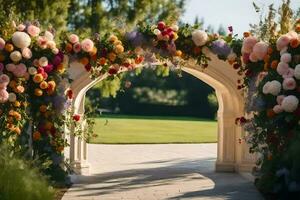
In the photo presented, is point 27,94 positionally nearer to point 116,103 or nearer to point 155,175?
point 155,175

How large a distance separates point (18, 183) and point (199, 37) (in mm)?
4941

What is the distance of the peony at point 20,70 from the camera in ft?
28.0

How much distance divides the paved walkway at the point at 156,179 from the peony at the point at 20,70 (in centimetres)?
201

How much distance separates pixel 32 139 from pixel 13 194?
3855 mm

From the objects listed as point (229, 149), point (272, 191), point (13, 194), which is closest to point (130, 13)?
point (229, 149)

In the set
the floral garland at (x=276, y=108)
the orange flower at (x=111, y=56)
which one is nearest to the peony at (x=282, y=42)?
the floral garland at (x=276, y=108)

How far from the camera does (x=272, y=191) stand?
25.8 ft

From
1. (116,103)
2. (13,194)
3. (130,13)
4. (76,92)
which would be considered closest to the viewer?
(13,194)

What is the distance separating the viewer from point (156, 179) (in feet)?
35.9

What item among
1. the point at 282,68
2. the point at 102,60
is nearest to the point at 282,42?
the point at 282,68

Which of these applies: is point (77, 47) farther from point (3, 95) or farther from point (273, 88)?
point (273, 88)

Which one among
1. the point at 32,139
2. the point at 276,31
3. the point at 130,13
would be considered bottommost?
the point at 32,139

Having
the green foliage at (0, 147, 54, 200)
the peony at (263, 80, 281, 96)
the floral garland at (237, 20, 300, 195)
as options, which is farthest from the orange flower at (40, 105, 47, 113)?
the peony at (263, 80, 281, 96)

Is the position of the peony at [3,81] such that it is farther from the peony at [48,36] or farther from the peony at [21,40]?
the peony at [48,36]
